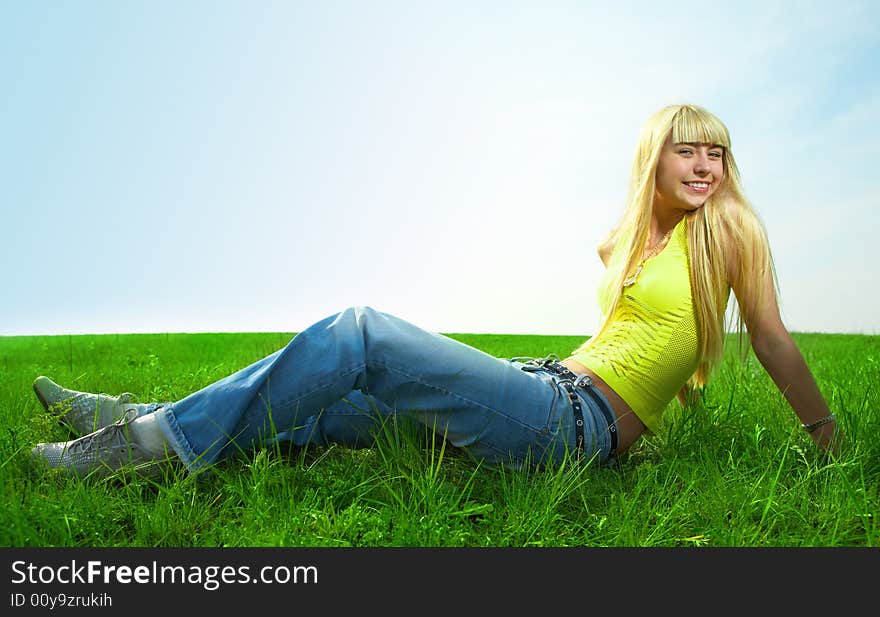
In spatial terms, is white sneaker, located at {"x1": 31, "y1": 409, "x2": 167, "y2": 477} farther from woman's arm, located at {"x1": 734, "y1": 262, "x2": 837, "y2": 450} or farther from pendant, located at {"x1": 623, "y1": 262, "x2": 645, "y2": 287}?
woman's arm, located at {"x1": 734, "y1": 262, "x2": 837, "y2": 450}

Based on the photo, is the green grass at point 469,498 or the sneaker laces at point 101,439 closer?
the green grass at point 469,498

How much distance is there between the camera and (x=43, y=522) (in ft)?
7.84

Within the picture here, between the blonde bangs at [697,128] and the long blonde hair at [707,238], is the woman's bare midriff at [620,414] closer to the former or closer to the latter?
the long blonde hair at [707,238]

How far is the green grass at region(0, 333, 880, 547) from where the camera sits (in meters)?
2.38

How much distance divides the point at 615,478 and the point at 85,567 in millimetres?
2001

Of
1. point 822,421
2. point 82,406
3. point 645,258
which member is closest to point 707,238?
point 645,258

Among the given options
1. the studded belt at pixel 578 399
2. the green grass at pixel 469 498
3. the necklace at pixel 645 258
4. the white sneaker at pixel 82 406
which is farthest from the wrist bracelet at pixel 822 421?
the white sneaker at pixel 82 406

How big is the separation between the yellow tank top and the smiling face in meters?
0.23

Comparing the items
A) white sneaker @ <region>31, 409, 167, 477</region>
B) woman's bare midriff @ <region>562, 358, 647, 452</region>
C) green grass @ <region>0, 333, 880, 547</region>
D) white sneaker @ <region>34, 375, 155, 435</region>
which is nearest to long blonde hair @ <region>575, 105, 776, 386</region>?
woman's bare midriff @ <region>562, 358, 647, 452</region>

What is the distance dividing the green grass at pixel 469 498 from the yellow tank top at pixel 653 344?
1.13 ft

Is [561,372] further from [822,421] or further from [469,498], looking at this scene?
[822,421]

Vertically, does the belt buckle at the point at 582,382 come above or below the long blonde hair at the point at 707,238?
below

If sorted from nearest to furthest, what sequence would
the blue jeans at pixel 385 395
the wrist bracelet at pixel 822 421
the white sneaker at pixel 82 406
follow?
the blue jeans at pixel 385 395 → the wrist bracelet at pixel 822 421 → the white sneaker at pixel 82 406

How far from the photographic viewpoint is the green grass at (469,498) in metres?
2.38
